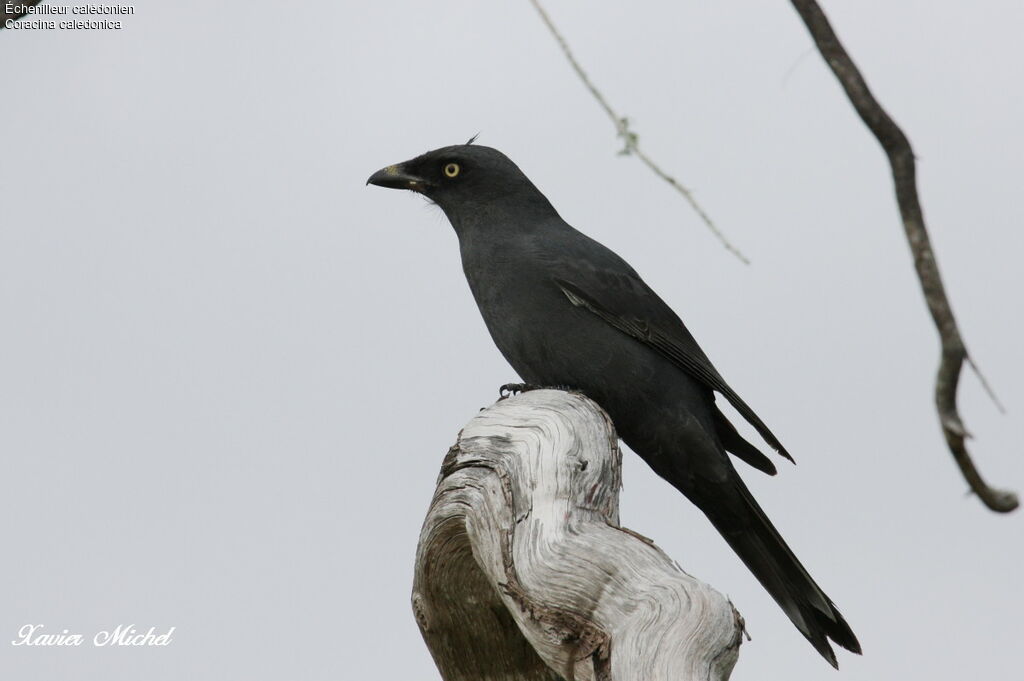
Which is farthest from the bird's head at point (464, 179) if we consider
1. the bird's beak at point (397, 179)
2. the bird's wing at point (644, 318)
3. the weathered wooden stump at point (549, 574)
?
the weathered wooden stump at point (549, 574)

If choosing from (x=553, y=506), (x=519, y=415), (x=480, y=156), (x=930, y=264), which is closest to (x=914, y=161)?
(x=930, y=264)

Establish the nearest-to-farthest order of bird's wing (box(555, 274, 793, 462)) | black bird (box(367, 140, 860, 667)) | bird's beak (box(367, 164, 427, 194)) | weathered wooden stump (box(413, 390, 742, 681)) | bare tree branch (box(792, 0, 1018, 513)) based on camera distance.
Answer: bare tree branch (box(792, 0, 1018, 513)) → weathered wooden stump (box(413, 390, 742, 681)) → black bird (box(367, 140, 860, 667)) → bird's wing (box(555, 274, 793, 462)) → bird's beak (box(367, 164, 427, 194))

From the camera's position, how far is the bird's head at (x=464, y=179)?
23.0 feet

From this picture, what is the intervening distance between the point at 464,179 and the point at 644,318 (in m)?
1.34

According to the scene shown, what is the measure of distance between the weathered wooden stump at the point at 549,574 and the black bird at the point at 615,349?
105 centimetres

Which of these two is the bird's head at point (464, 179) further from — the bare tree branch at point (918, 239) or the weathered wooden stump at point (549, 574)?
the bare tree branch at point (918, 239)

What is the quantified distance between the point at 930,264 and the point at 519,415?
2922 mm

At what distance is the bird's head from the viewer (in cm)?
700

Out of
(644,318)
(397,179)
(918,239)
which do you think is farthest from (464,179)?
(918,239)

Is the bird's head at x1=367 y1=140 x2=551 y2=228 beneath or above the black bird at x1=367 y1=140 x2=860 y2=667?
above

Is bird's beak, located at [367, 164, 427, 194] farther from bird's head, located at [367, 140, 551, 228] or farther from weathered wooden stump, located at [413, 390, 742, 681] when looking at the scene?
weathered wooden stump, located at [413, 390, 742, 681]

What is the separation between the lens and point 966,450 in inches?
87.9

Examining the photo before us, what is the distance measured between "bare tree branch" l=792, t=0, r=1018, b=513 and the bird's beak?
483 cm

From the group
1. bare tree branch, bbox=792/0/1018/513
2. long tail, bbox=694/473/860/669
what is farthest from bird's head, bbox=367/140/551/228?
bare tree branch, bbox=792/0/1018/513
